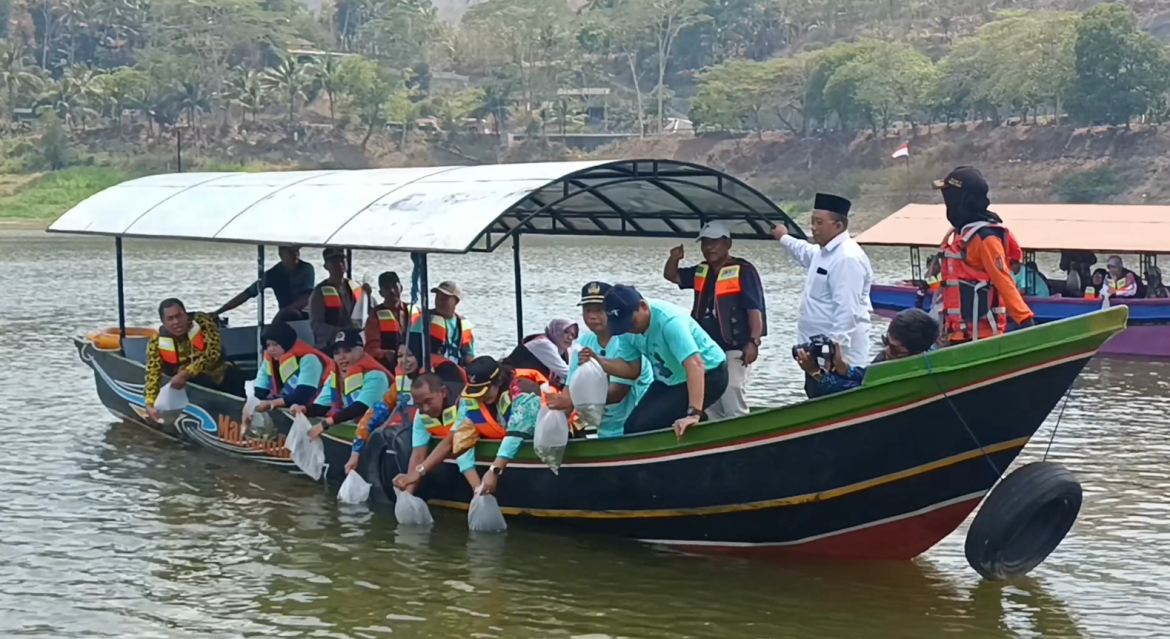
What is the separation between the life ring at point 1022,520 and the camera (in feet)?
26.9

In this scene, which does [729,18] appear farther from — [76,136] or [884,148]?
[76,136]

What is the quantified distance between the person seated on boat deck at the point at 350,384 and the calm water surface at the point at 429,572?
0.72 metres

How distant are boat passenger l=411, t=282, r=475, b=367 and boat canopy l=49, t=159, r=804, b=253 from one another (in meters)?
0.63

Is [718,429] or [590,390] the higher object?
[590,390]

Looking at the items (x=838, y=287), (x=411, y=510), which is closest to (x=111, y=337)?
(x=411, y=510)

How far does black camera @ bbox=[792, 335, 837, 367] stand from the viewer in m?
8.52

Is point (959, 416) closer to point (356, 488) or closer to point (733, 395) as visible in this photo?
point (733, 395)

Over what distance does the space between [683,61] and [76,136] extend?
4702 centimetres

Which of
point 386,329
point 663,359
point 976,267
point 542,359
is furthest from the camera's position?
point 386,329

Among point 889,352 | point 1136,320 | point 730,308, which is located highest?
point 730,308

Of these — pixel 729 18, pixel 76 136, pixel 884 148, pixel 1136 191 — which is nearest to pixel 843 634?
pixel 1136 191

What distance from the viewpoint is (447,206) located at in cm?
1022

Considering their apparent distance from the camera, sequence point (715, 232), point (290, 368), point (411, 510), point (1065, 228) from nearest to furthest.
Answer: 1. point (715, 232)
2. point (411, 510)
3. point (290, 368)
4. point (1065, 228)

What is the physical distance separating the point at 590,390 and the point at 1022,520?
2592 millimetres
